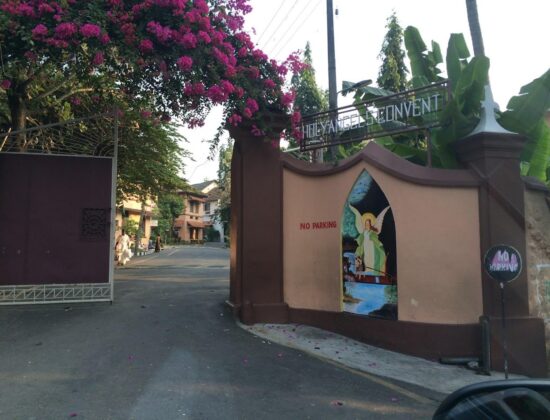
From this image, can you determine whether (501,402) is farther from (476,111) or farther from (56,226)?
(56,226)

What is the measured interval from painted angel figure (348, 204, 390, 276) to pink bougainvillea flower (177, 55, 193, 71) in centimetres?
372

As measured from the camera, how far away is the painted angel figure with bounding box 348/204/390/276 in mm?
7914

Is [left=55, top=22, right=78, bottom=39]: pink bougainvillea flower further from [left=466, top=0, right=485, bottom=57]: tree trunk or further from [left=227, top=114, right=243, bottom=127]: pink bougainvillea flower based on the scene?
[left=466, top=0, right=485, bottom=57]: tree trunk

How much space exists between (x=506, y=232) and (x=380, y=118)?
10.3ft

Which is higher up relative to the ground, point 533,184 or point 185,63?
point 185,63

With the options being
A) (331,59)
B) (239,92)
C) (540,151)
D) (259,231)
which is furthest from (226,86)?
(540,151)

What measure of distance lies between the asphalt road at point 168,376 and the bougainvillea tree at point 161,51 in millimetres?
3957

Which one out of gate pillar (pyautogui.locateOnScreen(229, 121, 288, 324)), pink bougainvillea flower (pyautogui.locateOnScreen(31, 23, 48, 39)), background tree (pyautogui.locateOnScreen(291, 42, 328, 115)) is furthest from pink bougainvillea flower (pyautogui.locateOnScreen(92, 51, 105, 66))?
background tree (pyautogui.locateOnScreen(291, 42, 328, 115))

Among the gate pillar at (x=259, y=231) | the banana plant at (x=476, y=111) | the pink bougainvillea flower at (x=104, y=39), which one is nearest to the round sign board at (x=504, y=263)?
the banana plant at (x=476, y=111)

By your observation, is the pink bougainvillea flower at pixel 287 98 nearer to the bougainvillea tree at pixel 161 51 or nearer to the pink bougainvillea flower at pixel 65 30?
the bougainvillea tree at pixel 161 51

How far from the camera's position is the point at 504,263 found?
6.29 metres

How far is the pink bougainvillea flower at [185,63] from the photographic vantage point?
7.56 m

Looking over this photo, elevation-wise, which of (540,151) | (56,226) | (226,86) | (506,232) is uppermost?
(226,86)

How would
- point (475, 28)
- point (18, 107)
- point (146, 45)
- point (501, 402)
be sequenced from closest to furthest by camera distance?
point (501, 402)
point (146, 45)
point (475, 28)
point (18, 107)
